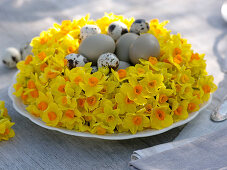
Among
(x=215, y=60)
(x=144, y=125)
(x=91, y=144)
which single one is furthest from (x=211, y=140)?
(x=215, y=60)

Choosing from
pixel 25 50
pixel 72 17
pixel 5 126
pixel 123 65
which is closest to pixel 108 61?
pixel 123 65

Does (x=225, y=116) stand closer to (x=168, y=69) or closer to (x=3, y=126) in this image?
(x=168, y=69)

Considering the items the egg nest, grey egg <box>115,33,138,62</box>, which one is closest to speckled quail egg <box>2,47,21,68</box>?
the egg nest

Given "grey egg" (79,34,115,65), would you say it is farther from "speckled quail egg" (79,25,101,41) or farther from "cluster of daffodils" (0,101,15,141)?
"cluster of daffodils" (0,101,15,141)

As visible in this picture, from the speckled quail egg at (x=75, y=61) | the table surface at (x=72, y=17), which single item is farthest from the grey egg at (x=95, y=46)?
the table surface at (x=72, y=17)

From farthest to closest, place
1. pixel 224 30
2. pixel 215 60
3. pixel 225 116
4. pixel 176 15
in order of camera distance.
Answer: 1. pixel 176 15
2. pixel 224 30
3. pixel 215 60
4. pixel 225 116

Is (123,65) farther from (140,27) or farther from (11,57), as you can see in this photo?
(11,57)
